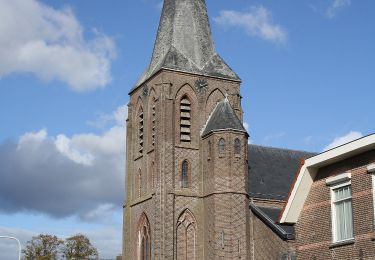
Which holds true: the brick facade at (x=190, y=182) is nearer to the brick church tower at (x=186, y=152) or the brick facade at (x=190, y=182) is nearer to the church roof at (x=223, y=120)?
the brick church tower at (x=186, y=152)

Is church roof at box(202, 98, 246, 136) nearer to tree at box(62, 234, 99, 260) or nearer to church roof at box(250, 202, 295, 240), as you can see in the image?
church roof at box(250, 202, 295, 240)

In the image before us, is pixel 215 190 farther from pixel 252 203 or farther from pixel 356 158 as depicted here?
pixel 356 158

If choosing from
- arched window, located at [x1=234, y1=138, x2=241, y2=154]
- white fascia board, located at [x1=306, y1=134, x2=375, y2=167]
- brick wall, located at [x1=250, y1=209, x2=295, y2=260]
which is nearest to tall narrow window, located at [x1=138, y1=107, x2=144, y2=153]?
arched window, located at [x1=234, y1=138, x2=241, y2=154]

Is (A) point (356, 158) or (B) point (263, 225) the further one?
(B) point (263, 225)

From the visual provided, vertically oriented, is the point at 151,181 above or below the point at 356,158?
above

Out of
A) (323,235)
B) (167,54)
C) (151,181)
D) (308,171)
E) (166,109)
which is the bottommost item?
(323,235)

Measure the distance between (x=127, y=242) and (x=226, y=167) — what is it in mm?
8592

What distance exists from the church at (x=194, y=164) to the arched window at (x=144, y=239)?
6 cm

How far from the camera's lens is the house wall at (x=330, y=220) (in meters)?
16.5

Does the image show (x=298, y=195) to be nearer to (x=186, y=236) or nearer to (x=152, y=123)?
(x=186, y=236)

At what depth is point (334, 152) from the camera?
17438 mm

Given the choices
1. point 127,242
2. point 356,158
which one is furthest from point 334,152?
point 127,242

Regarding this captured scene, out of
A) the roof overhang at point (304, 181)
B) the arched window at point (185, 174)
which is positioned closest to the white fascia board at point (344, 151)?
the roof overhang at point (304, 181)

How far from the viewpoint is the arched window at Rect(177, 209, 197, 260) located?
36906mm
